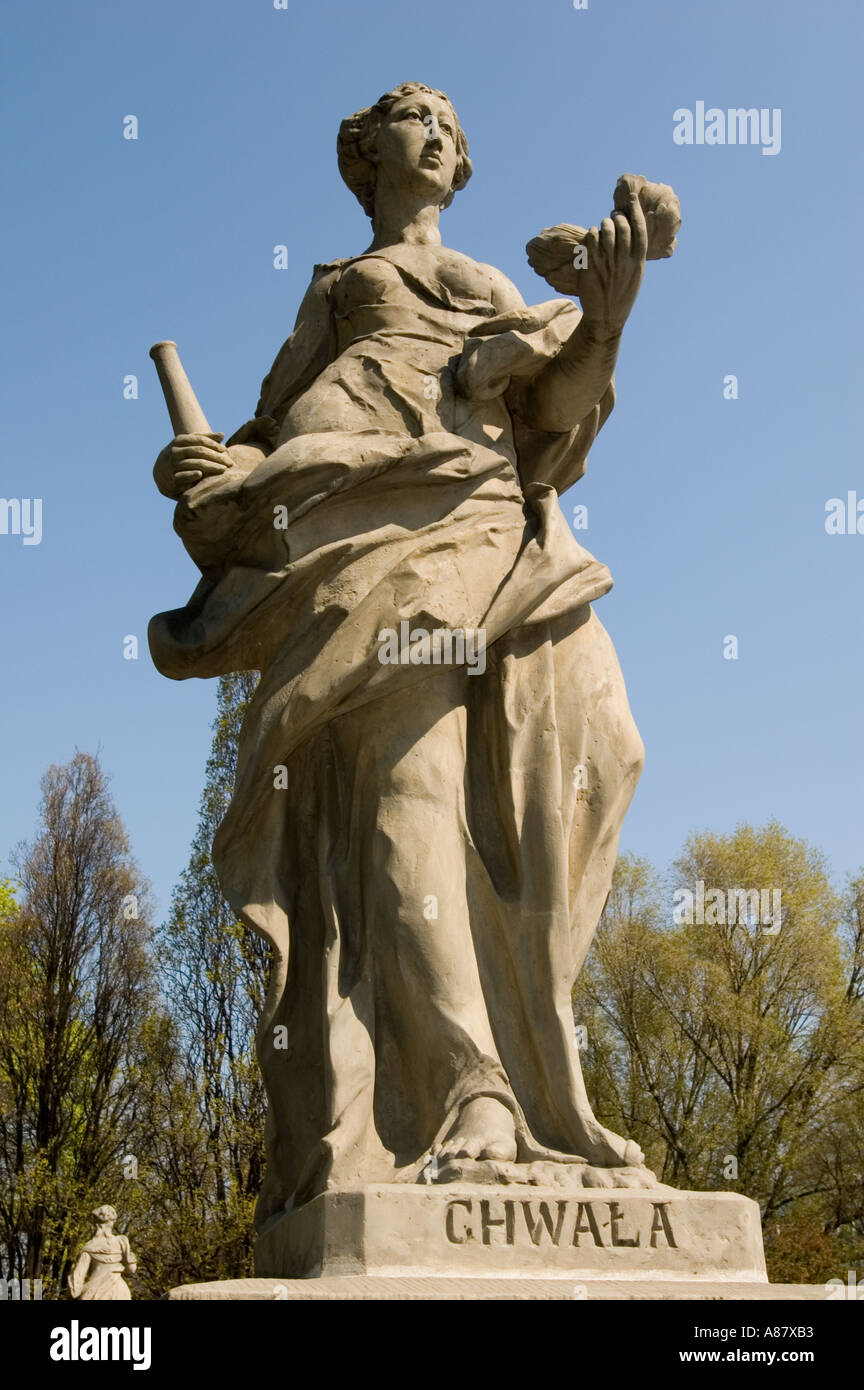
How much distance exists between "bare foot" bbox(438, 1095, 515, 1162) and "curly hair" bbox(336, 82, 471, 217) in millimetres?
3935

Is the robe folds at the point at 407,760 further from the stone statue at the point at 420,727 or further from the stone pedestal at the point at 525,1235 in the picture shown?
the stone pedestal at the point at 525,1235

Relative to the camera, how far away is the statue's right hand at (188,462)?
6.02 metres

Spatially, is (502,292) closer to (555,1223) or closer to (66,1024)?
(555,1223)

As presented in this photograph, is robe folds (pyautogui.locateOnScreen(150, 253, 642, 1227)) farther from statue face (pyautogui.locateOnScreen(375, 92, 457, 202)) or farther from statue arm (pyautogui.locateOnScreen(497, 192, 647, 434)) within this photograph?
statue face (pyautogui.locateOnScreen(375, 92, 457, 202))

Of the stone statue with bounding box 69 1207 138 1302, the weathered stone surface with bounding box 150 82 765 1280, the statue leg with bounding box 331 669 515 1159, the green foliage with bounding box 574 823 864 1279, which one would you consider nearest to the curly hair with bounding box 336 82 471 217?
the weathered stone surface with bounding box 150 82 765 1280

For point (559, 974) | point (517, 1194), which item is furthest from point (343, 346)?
point (517, 1194)

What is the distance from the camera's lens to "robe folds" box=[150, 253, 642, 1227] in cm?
531

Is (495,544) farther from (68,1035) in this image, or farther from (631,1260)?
(68,1035)

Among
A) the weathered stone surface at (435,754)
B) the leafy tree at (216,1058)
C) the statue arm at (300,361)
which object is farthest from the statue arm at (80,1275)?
the statue arm at (300,361)

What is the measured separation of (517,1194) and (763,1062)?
23115mm

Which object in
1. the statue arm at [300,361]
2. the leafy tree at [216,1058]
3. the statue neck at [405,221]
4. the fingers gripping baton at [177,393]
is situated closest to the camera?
the fingers gripping baton at [177,393]

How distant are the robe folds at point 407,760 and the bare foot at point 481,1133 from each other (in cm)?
5

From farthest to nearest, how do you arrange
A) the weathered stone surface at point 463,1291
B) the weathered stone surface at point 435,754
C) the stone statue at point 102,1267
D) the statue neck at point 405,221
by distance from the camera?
the stone statue at point 102,1267 < the statue neck at point 405,221 < the weathered stone surface at point 435,754 < the weathered stone surface at point 463,1291

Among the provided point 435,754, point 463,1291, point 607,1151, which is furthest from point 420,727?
point 463,1291
